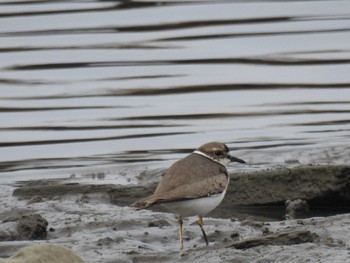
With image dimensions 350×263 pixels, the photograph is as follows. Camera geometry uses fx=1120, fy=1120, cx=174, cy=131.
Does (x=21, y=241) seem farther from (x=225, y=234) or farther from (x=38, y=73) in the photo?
(x=38, y=73)

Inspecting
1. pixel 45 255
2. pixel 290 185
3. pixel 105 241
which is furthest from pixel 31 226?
pixel 290 185

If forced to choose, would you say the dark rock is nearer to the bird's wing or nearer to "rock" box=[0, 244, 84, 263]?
the bird's wing

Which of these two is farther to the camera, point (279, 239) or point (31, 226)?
point (31, 226)

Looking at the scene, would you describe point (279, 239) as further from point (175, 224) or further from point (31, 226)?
point (31, 226)

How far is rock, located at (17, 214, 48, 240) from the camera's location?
866cm

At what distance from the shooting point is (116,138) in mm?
13156

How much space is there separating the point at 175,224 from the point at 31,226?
47.8 inches

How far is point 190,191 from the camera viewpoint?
834cm

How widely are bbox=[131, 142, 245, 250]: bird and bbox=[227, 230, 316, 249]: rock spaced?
27.9 inches

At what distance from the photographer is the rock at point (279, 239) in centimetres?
768

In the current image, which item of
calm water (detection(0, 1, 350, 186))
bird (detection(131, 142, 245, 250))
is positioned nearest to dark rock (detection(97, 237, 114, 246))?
bird (detection(131, 142, 245, 250))

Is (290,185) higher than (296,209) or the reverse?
higher

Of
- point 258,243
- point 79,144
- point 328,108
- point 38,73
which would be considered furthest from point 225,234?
point 38,73

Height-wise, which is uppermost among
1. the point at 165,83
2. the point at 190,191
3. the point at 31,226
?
the point at 165,83
